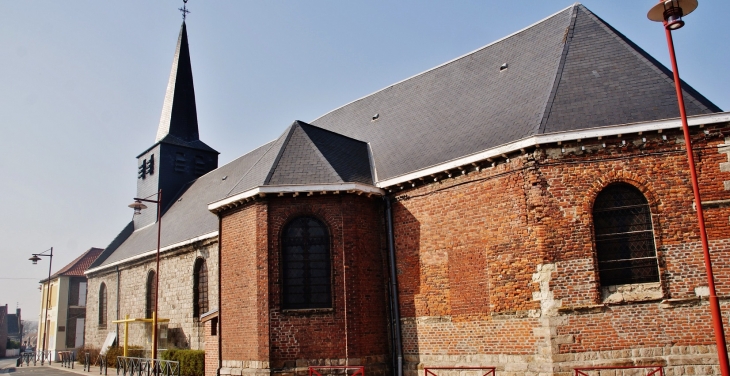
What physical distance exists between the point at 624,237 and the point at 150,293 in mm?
18840

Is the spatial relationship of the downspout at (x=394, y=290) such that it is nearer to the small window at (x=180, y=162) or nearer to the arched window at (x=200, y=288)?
the arched window at (x=200, y=288)

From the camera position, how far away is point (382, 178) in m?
15.5

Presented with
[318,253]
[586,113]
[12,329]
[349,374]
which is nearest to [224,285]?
[318,253]

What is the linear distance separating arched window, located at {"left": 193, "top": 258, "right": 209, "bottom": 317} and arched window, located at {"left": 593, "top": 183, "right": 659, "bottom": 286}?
13.0 m

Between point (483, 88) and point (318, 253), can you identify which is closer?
point (318, 253)

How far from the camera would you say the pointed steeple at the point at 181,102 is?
98.7ft

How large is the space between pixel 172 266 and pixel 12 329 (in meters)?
90.9

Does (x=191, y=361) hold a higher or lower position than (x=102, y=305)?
lower

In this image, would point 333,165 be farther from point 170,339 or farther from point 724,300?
point 170,339

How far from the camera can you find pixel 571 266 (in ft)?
37.3

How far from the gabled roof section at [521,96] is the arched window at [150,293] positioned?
10613mm

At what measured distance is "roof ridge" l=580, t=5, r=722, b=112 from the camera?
12.0 meters

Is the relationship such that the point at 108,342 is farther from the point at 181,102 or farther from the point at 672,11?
the point at 672,11

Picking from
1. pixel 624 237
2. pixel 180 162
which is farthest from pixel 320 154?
pixel 180 162
